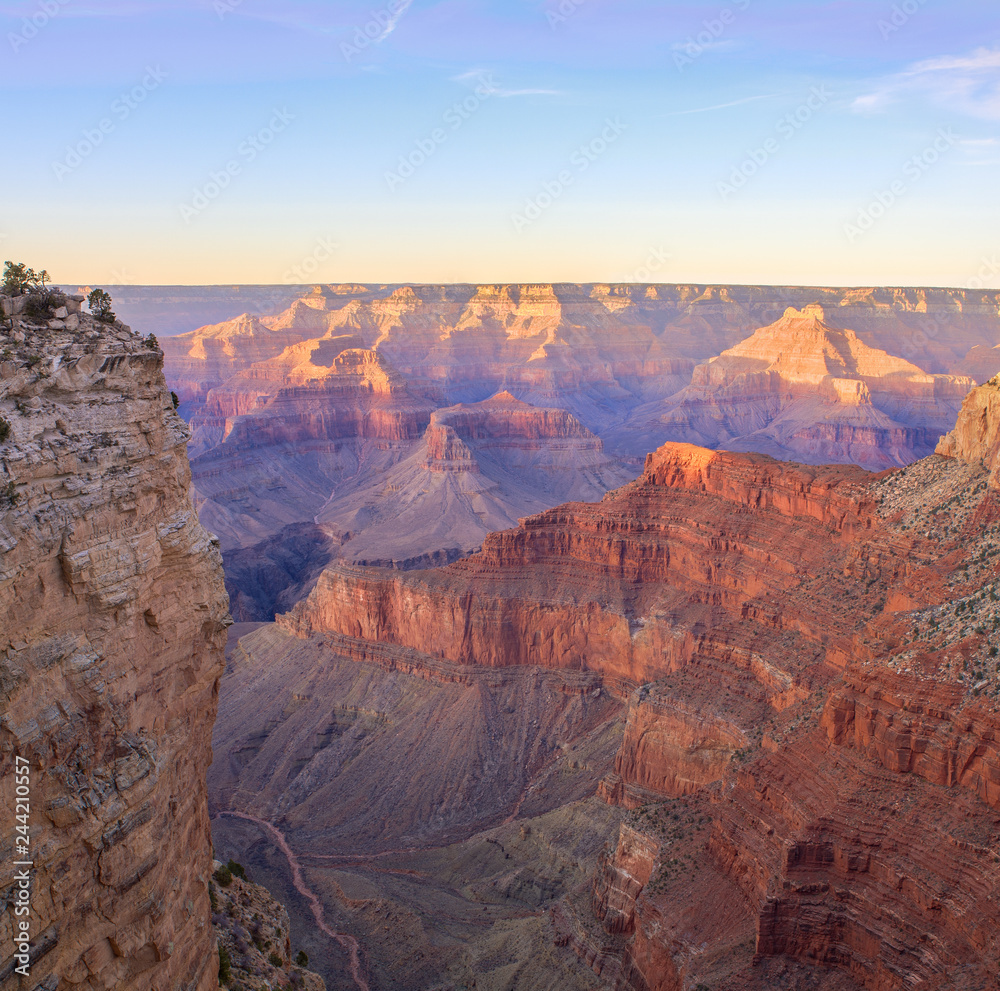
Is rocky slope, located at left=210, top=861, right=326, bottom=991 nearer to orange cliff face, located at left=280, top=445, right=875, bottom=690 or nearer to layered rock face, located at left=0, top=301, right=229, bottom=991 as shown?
layered rock face, located at left=0, top=301, right=229, bottom=991

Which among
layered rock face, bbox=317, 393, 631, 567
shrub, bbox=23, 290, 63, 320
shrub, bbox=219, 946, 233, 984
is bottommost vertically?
layered rock face, bbox=317, 393, 631, 567

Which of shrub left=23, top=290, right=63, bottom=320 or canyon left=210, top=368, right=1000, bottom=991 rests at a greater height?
shrub left=23, top=290, right=63, bottom=320

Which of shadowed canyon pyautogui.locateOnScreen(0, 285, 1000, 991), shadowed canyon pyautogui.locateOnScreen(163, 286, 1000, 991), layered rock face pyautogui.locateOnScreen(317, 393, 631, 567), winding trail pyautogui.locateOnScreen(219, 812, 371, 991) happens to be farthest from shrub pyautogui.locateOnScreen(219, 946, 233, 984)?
layered rock face pyautogui.locateOnScreen(317, 393, 631, 567)

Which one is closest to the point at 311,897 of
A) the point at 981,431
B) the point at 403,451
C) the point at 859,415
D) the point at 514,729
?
the point at 514,729

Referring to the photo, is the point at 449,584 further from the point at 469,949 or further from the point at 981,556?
the point at 981,556

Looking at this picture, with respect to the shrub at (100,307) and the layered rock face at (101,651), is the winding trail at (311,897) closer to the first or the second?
the layered rock face at (101,651)

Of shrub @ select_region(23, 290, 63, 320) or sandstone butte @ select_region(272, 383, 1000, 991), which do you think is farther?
sandstone butte @ select_region(272, 383, 1000, 991)

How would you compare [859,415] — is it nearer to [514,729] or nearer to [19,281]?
[514,729]
